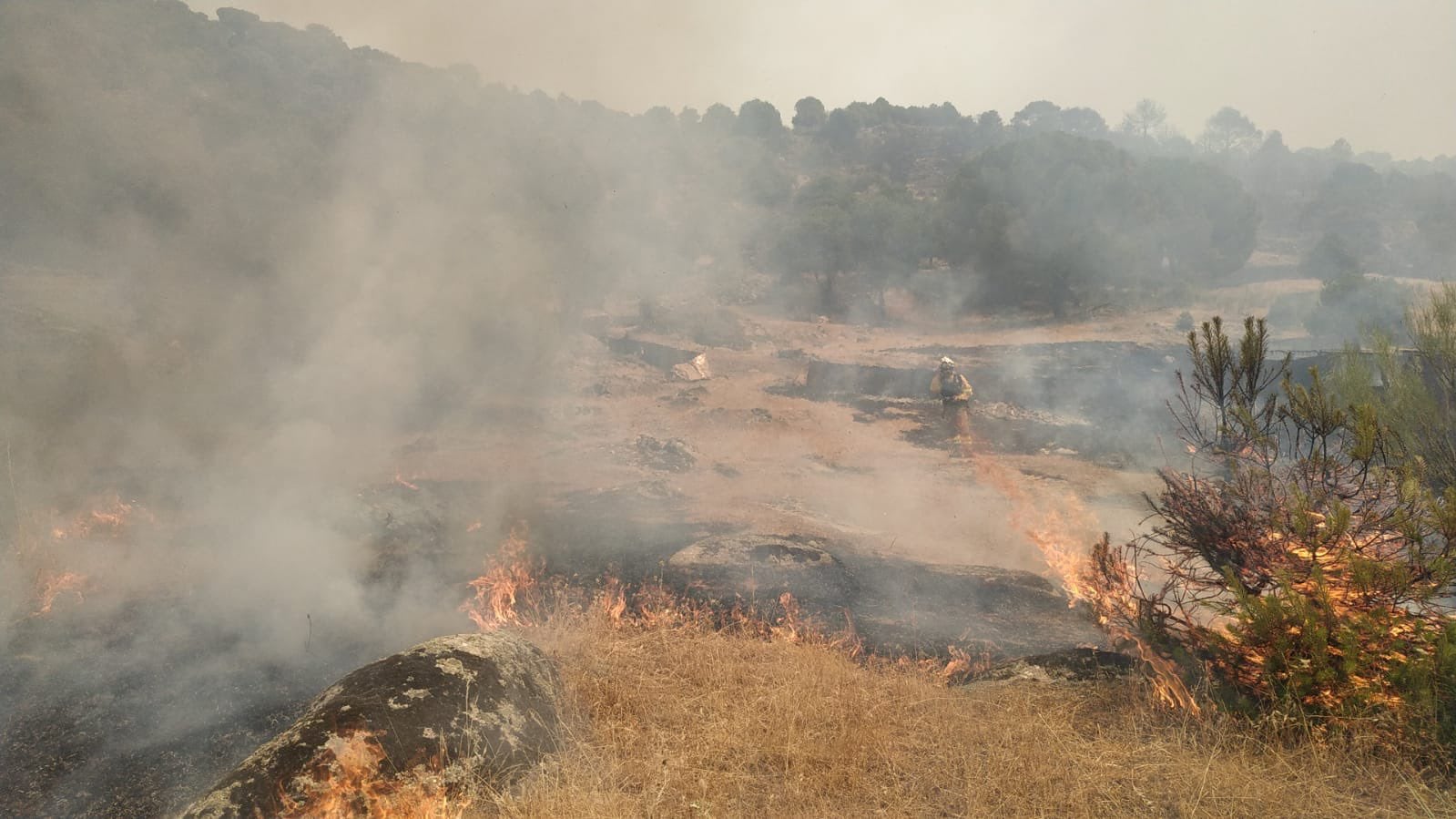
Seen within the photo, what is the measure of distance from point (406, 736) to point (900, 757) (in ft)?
7.47

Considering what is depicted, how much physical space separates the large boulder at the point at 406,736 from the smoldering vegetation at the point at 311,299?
1.88m

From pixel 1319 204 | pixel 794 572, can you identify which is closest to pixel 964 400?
pixel 794 572

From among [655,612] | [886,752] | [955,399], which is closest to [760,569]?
[655,612]

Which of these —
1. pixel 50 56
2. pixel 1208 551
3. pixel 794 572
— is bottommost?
pixel 794 572

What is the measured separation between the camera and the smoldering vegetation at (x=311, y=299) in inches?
233

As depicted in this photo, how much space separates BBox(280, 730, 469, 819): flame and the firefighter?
14.1m

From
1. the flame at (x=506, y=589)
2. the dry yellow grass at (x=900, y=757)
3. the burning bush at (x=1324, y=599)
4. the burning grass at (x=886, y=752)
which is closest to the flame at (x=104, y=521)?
the flame at (x=506, y=589)

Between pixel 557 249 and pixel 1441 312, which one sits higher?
pixel 557 249

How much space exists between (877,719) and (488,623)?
12.5 ft

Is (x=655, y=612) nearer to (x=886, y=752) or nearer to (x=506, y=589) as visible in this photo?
(x=506, y=589)

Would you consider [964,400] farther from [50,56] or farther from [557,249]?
[50,56]

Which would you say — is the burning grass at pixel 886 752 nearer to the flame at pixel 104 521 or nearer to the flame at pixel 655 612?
the flame at pixel 655 612

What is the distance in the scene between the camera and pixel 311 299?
13758 mm

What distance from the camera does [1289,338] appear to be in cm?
2498
